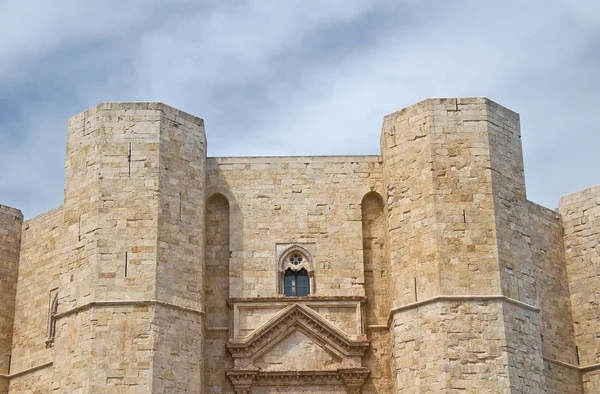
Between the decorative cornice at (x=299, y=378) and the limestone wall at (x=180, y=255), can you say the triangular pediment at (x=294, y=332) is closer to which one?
the decorative cornice at (x=299, y=378)

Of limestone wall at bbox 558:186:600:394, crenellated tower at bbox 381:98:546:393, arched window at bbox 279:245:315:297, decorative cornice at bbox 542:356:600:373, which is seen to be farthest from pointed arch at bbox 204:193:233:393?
limestone wall at bbox 558:186:600:394

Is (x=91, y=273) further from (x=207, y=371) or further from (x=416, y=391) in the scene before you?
(x=416, y=391)

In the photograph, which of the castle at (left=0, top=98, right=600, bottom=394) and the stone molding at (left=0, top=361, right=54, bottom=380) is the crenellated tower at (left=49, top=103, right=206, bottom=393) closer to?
the castle at (left=0, top=98, right=600, bottom=394)

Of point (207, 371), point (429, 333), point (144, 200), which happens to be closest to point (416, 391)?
point (429, 333)

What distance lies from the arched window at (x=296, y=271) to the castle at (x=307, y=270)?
0.03 metres

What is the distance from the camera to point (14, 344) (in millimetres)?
25203

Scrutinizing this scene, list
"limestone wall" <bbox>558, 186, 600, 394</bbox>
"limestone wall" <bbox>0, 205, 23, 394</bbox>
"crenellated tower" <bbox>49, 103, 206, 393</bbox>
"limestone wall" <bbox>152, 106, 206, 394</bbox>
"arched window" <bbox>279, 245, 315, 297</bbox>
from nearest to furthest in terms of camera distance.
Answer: "crenellated tower" <bbox>49, 103, 206, 393</bbox>, "limestone wall" <bbox>152, 106, 206, 394</bbox>, "arched window" <bbox>279, 245, 315, 297</bbox>, "limestone wall" <bbox>558, 186, 600, 394</bbox>, "limestone wall" <bbox>0, 205, 23, 394</bbox>

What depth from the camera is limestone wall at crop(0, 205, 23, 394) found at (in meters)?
25.1

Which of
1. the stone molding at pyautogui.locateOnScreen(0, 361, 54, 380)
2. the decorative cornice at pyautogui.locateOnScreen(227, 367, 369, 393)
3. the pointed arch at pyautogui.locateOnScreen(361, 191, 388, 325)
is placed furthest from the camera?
the stone molding at pyautogui.locateOnScreen(0, 361, 54, 380)

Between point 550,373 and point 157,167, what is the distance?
8.89m

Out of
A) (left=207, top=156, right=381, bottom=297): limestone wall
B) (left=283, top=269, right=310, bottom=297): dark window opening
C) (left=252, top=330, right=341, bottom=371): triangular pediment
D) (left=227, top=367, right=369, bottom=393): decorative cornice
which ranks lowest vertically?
(left=227, top=367, right=369, bottom=393): decorative cornice

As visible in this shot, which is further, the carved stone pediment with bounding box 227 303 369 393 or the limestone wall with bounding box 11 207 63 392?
the limestone wall with bounding box 11 207 63 392

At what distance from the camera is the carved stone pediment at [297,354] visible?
74.2ft

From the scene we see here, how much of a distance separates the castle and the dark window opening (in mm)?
46
